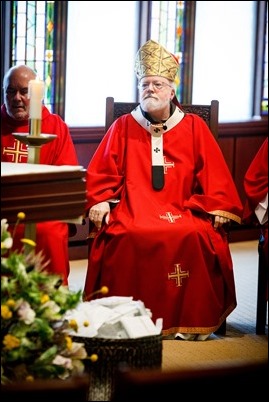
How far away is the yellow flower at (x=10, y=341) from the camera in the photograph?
3662 mm

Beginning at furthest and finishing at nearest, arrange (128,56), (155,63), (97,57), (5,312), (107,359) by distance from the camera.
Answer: (128,56) → (97,57) → (155,63) → (107,359) → (5,312)

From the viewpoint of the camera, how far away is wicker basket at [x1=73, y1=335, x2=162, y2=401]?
4129 mm

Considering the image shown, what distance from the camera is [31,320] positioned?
3.66 metres

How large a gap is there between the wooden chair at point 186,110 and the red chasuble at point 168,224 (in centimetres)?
11

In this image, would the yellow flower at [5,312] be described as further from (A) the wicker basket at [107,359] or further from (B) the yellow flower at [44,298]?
(A) the wicker basket at [107,359]

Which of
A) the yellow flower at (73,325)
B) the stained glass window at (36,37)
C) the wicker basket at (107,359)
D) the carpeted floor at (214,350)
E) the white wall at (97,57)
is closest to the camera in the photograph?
the yellow flower at (73,325)

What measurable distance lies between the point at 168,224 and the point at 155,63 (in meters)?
0.89

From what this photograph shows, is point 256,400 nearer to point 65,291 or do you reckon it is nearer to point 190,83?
point 65,291

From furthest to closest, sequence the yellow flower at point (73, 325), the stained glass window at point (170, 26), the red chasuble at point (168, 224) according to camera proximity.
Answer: the stained glass window at point (170, 26)
the red chasuble at point (168, 224)
the yellow flower at point (73, 325)

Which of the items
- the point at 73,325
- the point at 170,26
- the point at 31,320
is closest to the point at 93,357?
the point at 73,325

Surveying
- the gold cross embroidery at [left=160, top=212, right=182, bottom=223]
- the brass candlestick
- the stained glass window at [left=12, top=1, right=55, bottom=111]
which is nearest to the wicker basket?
the brass candlestick

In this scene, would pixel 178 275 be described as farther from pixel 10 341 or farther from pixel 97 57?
pixel 97 57

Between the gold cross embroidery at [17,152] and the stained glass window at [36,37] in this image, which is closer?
the gold cross embroidery at [17,152]

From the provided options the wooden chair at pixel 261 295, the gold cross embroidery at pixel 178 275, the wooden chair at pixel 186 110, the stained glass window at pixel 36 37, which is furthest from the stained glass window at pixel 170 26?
the gold cross embroidery at pixel 178 275
